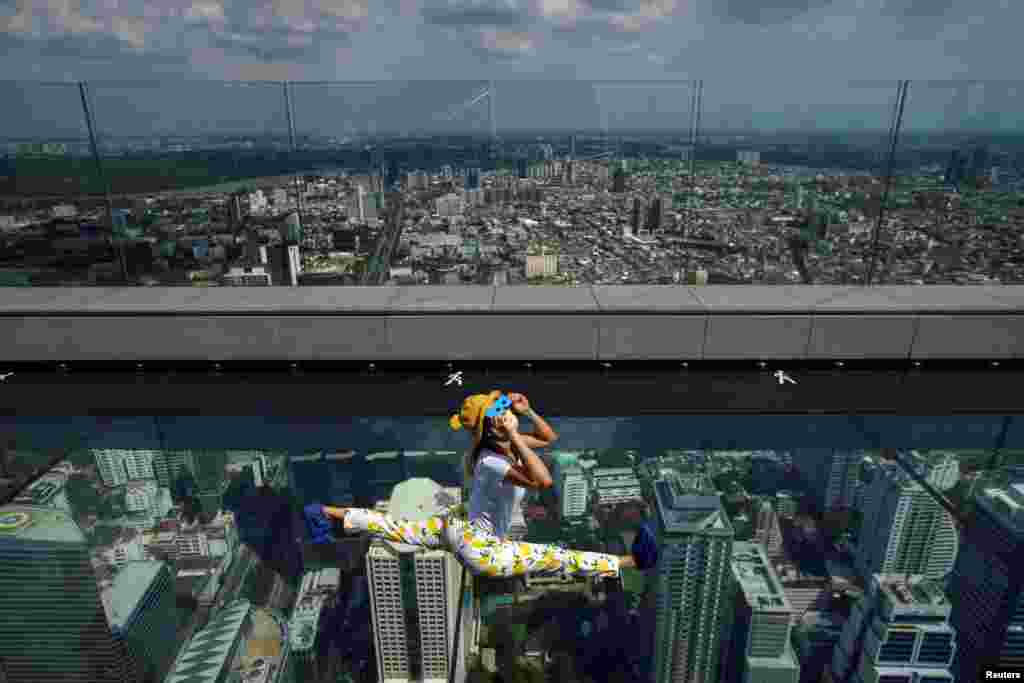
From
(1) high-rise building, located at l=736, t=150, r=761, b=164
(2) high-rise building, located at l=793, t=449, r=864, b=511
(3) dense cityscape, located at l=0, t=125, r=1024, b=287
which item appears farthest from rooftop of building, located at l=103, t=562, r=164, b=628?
(1) high-rise building, located at l=736, t=150, r=761, b=164

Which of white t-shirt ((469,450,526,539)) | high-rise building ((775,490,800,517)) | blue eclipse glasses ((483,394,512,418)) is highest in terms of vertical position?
blue eclipse glasses ((483,394,512,418))

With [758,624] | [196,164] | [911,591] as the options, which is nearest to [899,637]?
[911,591]

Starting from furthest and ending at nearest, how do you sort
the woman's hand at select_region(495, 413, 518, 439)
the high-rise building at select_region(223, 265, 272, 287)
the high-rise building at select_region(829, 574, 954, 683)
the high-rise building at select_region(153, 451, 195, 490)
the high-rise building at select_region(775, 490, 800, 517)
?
the high-rise building at select_region(223, 265, 272, 287), the high-rise building at select_region(153, 451, 195, 490), the high-rise building at select_region(775, 490, 800, 517), the high-rise building at select_region(829, 574, 954, 683), the woman's hand at select_region(495, 413, 518, 439)

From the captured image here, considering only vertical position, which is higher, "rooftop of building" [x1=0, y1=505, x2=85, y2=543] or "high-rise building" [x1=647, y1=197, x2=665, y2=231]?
"high-rise building" [x1=647, y1=197, x2=665, y2=231]

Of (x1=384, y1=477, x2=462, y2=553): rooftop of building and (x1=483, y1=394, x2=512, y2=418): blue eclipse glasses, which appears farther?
(x1=384, y1=477, x2=462, y2=553): rooftop of building

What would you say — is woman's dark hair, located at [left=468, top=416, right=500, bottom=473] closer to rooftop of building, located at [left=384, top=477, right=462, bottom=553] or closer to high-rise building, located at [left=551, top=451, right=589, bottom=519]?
rooftop of building, located at [left=384, top=477, right=462, bottom=553]

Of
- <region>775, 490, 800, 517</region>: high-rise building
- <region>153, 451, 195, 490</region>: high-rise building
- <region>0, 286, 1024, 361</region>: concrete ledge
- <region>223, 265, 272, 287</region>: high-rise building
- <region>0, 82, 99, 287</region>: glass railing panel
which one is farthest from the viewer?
<region>223, 265, 272, 287</region>: high-rise building

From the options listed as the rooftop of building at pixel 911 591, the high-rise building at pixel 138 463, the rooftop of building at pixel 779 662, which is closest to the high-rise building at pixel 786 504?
the rooftop of building at pixel 911 591

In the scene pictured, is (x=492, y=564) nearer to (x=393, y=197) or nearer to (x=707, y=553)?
(x=707, y=553)
